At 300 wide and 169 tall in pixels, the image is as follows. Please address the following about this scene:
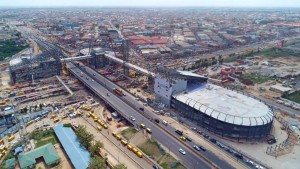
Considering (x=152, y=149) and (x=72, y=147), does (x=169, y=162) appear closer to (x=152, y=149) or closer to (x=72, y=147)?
(x=152, y=149)

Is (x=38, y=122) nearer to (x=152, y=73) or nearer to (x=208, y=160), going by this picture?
(x=152, y=73)

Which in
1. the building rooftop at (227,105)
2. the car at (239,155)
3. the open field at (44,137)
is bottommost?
the open field at (44,137)

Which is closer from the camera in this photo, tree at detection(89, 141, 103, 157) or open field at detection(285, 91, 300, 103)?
tree at detection(89, 141, 103, 157)

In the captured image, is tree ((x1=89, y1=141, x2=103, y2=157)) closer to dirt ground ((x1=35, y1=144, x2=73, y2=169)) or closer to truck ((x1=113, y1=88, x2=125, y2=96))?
dirt ground ((x1=35, y1=144, x2=73, y2=169))

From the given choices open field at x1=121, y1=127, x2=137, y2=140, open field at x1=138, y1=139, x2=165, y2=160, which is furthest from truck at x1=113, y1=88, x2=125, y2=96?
open field at x1=138, y1=139, x2=165, y2=160

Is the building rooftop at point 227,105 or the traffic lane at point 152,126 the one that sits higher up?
the building rooftop at point 227,105

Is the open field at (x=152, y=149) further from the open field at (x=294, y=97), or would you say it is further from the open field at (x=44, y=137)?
the open field at (x=294, y=97)

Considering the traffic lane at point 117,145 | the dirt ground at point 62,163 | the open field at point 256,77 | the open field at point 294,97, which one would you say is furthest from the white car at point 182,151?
the open field at point 256,77
